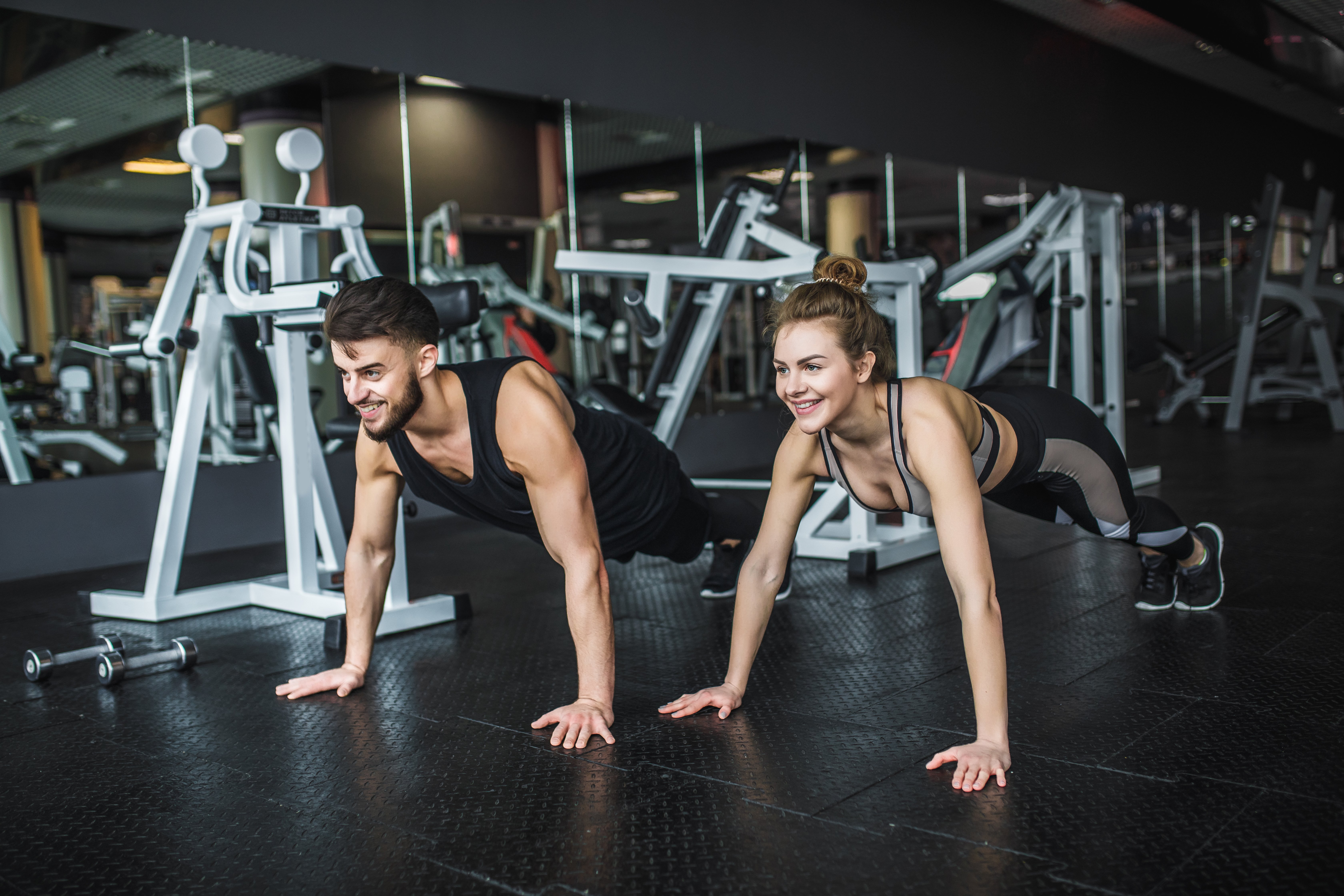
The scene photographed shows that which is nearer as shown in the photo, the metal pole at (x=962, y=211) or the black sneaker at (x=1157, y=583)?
the black sneaker at (x=1157, y=583)

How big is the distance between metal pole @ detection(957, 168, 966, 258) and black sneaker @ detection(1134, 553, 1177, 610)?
4.91 meters

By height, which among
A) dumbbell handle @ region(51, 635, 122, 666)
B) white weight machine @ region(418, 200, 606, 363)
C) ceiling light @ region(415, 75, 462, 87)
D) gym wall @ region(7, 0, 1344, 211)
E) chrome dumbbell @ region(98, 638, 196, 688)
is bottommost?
chrome dumbbell @ region(98, 638, 196, 688)

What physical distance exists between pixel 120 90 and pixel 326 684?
2.69 m

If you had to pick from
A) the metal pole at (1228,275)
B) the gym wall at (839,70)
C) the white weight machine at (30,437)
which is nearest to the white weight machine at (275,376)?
the white weight machine at (30,437)

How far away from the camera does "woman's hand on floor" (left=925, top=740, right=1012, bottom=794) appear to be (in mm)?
1620

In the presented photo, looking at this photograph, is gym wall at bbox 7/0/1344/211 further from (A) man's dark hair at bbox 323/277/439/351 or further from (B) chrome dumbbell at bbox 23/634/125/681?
(A) man's dark hair at bbox 323/277/439/351

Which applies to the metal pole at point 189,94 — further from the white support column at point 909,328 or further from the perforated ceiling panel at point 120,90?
the white support column at point 909,328

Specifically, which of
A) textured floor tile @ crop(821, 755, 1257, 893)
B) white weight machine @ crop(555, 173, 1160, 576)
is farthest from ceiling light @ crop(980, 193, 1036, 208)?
textured floor tile @ crop(821, 755, 1257, 893)

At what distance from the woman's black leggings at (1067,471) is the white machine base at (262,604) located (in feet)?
5.04

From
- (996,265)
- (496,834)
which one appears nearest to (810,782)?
(496,834)

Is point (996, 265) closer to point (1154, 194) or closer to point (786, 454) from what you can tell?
point (786, 454)

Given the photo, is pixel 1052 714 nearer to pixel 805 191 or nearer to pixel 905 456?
pixel 905 456

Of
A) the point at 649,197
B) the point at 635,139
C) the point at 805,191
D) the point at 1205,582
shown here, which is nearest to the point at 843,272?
the point at 1205,582

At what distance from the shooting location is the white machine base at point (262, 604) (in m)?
2.84
